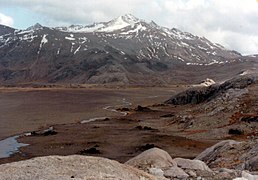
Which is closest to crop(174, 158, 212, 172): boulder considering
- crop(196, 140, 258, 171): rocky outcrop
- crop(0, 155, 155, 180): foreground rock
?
crop(196, 140, 258, 171): rocky outcrop

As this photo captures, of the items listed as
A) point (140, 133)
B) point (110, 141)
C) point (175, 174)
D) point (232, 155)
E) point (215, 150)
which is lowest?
point (110, 141)

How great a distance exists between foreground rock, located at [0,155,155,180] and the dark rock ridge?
60.6 meters

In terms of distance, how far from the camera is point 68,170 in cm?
1081

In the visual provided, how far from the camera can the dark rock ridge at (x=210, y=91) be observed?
72.3 metres

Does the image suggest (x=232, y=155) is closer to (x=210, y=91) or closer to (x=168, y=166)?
(x=168, y=166)

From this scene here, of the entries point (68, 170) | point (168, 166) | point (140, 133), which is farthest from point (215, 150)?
point (140, 133)

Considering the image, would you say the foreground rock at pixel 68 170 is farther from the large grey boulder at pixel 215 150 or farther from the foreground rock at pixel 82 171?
the large grey boulder at pixel 215 150

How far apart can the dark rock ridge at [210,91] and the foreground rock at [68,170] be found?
60637 mm

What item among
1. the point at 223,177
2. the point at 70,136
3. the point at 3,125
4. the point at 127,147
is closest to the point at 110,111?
the point at 3,125

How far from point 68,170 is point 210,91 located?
255 ft

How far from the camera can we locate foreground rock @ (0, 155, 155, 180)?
10422mm

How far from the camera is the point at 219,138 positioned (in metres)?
44.5

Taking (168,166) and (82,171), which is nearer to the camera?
(82,171)

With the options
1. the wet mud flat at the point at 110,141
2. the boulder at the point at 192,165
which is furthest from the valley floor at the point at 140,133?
the boulder at the point at 192,165
